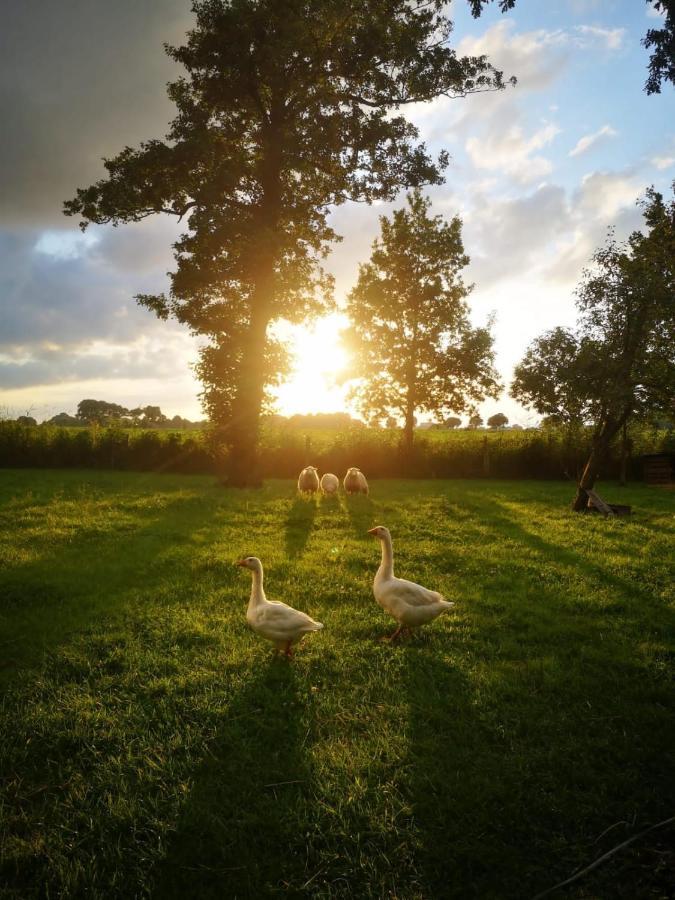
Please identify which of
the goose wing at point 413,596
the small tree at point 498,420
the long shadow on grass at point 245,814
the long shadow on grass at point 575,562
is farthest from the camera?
the small tree at point 498,420

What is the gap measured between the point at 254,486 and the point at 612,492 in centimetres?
1890

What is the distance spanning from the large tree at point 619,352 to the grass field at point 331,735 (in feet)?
23.9

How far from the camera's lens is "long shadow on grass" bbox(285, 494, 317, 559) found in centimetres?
1241

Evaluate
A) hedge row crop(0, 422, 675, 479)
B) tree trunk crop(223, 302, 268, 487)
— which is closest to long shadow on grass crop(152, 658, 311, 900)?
tree trunk crop(223, 302, 268, 487)

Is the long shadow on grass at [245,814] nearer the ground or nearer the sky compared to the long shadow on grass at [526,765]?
nearer the ground

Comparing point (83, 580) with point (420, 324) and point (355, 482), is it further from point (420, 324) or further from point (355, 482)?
point (420, 324)

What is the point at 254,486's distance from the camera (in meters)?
24.5

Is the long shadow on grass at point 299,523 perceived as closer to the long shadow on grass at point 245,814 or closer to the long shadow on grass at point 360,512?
the long shadow on grass at point 360,512

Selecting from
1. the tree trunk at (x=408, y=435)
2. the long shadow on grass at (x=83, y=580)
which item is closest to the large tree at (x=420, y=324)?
the tree trunk at (x=408, y=435)

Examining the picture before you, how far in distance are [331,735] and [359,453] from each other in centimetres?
2830

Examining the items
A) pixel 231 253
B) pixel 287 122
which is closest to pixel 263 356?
pixel 231 253

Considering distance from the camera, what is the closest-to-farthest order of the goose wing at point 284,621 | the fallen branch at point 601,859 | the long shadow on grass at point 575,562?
the fallen branch at point 601,859 → the goose wing at point 284,621 → the long shadow on grass at point 575,562

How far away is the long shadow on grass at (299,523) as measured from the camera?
12414 mm

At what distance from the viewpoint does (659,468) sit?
3059 centimetres
